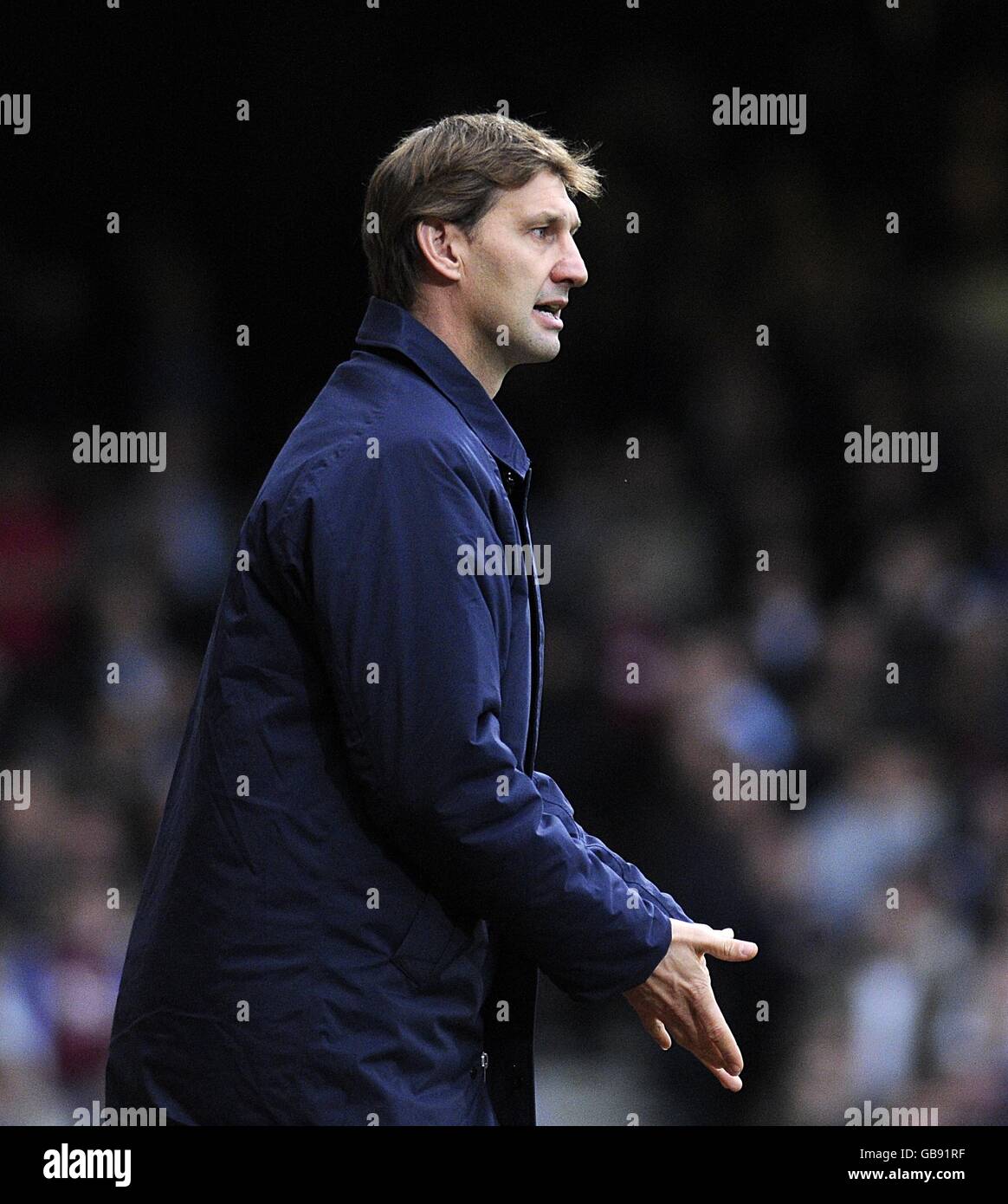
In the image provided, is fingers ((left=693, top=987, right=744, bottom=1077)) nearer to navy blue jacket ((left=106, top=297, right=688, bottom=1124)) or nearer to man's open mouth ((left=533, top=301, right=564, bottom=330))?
navy blue jacket ((left=106, top=297, right=688, bottom=1124))

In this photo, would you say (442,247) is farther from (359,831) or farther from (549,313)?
(359,831)

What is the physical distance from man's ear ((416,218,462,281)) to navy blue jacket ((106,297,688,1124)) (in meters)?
0.19

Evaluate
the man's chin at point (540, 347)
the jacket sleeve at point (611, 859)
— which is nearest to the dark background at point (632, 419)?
the jacket sleeve at point (611, 859)

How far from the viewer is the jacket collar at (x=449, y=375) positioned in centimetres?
175

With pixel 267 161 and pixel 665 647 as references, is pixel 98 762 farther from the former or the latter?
pixel 267 161

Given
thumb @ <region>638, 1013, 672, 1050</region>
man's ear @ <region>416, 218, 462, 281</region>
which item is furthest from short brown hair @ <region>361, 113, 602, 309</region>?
thumb @ <region>638, 1013, 672, 1050</region>

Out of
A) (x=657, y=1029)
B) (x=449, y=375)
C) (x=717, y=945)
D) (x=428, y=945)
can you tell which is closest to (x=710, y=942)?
(x=717, y=945)

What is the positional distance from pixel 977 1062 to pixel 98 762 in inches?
81.9

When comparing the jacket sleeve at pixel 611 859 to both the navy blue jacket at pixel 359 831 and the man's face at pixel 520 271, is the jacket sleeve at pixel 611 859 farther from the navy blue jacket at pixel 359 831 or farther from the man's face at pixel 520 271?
the man's face at pixel 520 271

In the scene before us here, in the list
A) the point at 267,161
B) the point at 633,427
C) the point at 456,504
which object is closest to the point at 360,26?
the point at 267,161

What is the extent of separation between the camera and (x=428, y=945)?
64.2 inches

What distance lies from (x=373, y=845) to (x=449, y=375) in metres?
0.48

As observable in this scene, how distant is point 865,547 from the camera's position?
455cm

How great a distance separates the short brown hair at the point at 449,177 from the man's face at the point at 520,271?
2 centimetres
